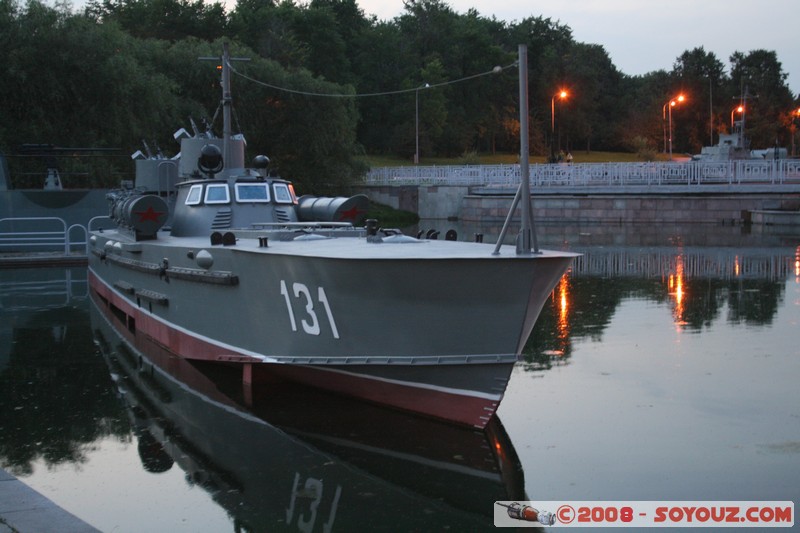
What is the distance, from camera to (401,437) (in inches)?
332

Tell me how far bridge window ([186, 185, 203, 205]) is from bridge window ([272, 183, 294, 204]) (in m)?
1.10

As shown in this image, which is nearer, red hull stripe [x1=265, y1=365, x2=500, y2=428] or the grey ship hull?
the grey ship hull

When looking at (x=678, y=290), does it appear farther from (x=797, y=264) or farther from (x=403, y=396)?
(x=403, y=396)

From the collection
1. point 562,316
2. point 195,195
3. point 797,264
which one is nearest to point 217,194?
point 195,195

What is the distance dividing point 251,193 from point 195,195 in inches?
35.3

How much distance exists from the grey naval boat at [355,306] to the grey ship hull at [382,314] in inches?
0.5

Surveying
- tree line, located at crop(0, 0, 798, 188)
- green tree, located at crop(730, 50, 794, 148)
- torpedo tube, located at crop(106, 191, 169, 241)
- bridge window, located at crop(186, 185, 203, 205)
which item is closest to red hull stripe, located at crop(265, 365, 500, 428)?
bridge window, located at crop(186, 185, 203, 205)

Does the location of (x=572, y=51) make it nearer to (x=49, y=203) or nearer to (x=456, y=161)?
(x=456, y=161)

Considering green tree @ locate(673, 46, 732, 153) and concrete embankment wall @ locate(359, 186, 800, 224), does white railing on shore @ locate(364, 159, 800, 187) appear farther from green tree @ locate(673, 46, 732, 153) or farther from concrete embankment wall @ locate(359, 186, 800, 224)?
green tree @ locate(673, 46, 732, 153)

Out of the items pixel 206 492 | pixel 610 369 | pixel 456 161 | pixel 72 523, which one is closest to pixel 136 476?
pixel 206 492

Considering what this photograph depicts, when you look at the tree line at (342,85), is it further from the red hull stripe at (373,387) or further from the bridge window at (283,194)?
the red hull stripe at (373,387)

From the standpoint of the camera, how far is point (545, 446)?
802cm

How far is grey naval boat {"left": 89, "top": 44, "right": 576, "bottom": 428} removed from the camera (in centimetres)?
822

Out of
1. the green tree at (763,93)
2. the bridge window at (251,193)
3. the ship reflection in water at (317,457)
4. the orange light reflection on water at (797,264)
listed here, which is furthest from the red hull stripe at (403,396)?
the green tree at (763,93)
